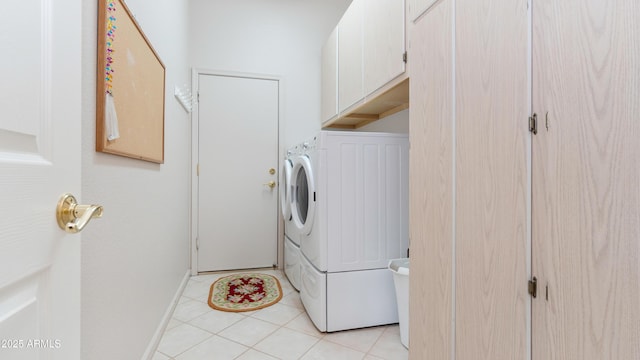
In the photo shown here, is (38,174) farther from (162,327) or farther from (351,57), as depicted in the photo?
(351,57)

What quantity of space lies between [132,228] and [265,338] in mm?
984

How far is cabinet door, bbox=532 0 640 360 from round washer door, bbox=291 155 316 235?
1317mm

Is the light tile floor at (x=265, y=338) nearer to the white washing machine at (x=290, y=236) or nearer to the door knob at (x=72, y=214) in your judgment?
the white washing machine at (x=290, y=236)

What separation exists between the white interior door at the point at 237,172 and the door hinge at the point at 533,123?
2.51 m

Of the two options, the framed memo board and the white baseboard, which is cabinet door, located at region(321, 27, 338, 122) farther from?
the white baseboard

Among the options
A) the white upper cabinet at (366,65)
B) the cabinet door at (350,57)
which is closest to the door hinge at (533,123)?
the white upper cabinet at (366,65)

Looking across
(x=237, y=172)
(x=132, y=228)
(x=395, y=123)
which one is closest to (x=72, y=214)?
(x=132, y=228)

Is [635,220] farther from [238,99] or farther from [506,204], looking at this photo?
[238,99]

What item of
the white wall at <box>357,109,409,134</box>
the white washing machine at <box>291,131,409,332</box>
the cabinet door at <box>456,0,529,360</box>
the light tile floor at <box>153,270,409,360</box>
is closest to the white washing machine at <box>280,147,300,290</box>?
the light tile floor at <box>153,270,409,360</box>

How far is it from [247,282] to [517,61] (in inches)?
98.8

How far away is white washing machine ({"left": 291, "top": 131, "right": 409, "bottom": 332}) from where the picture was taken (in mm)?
1793

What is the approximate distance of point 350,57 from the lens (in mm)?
2311

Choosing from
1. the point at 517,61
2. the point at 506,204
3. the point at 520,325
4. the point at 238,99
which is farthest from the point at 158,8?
the point at 520,325

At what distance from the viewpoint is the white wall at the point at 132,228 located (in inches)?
36.8
